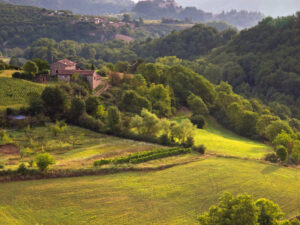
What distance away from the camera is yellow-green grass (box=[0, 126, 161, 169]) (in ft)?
121

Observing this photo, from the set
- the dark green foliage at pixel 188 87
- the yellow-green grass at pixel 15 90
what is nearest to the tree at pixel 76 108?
the yellow-green grass at pixel 15 90

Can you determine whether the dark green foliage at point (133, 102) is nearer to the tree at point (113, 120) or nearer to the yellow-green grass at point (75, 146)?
the tree at point (113, 120)

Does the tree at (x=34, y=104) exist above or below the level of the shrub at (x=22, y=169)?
above

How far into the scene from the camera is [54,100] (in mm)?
51188

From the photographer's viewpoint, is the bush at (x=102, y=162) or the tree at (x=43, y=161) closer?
the tree at (x=43, y=161)

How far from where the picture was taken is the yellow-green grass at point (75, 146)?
121 feet

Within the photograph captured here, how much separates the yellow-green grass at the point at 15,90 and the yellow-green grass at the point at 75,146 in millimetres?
10226

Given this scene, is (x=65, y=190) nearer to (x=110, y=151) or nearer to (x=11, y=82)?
(x=110, y=151)

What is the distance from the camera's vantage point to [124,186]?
32.1m

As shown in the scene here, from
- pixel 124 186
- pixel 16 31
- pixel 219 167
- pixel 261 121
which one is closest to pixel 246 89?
pixel 261 121

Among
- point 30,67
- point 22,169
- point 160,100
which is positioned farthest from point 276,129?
point 30,67

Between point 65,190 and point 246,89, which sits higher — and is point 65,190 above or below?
below

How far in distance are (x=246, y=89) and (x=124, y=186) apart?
102m

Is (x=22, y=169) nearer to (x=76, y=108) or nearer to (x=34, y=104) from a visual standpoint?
(x=76, y=108)
